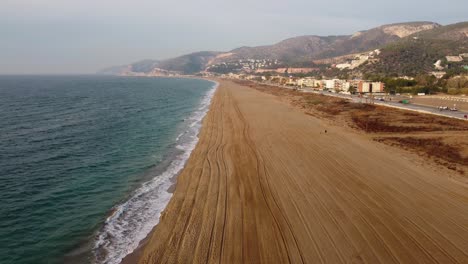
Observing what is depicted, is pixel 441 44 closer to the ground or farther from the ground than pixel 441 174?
farther from the ground

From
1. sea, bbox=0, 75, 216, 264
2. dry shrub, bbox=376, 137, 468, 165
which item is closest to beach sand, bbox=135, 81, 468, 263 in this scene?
sea, bbox=0, 75, 216, 264

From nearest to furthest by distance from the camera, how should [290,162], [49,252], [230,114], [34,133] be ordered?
[49,252] < [290,162] < [34,133] < [230,114]

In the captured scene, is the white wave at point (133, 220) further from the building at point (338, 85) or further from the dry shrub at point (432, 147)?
the building at point (338, 85)

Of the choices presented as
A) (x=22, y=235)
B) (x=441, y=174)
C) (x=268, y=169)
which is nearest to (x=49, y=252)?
(x=22, y=235)

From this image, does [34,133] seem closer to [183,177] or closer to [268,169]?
[183,177]

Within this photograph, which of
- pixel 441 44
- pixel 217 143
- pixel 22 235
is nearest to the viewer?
pixel 22 235

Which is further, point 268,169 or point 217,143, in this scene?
point 217,143

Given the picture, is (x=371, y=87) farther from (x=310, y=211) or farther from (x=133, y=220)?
(x=133, y=220)
